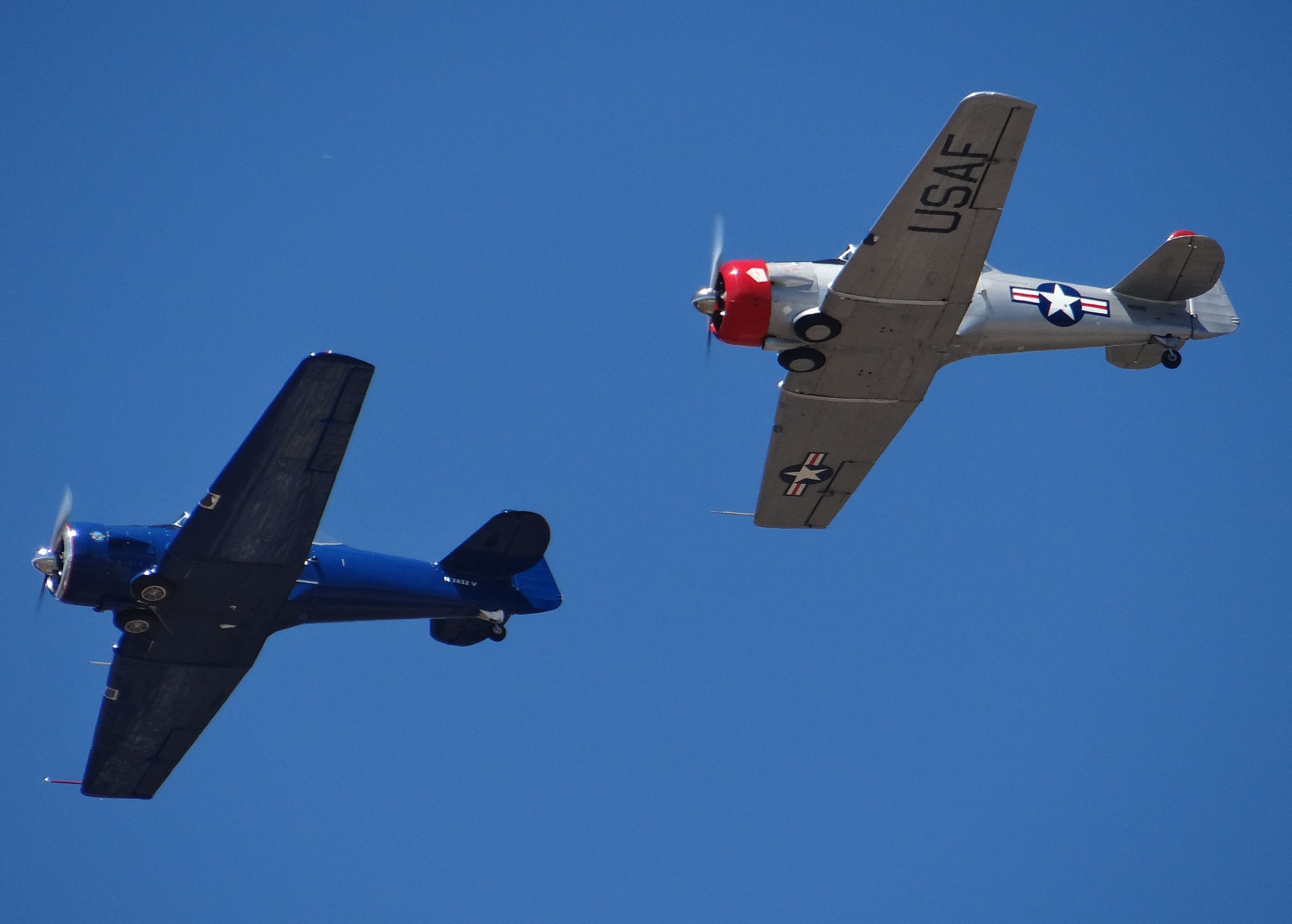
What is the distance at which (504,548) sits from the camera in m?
21.1

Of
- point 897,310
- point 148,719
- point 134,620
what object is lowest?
point 148,719

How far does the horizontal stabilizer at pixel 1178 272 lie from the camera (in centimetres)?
1916

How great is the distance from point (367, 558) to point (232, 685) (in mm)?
2646

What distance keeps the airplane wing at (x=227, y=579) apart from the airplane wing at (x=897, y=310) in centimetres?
597

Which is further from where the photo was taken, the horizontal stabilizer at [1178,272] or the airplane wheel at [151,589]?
the horizontal stabilizer at [1178,272]

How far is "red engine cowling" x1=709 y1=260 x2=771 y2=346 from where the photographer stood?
17.3 metres

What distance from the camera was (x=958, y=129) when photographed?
1625 cm

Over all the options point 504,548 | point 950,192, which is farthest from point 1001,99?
point 504,548

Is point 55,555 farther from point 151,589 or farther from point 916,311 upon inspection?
point 916,311

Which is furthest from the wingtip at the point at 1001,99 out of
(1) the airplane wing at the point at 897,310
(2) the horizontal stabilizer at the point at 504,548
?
(2) the horizontal stabilizer at the point at 504,548

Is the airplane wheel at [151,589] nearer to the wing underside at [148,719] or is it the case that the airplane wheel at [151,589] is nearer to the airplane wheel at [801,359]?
the wing underside at [148,719]

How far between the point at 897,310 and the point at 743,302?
1.95 meters

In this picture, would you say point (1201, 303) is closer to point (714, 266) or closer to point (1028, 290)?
point (1028, 290)

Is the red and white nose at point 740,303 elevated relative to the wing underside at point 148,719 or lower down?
elevated
